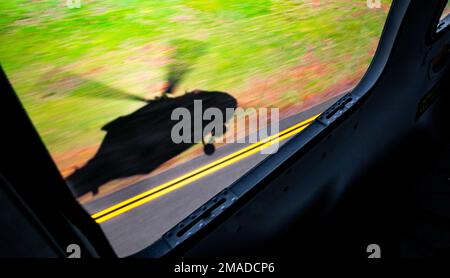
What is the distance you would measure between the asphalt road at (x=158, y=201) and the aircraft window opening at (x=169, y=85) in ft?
0.05

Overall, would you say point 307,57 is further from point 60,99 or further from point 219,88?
point 60,99

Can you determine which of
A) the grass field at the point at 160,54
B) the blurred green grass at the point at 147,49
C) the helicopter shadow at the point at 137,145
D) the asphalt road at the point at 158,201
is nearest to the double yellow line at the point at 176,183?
the asphalt road at the point at 158,201

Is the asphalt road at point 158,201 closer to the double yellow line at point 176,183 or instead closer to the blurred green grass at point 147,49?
the double yellow line at point 176,183

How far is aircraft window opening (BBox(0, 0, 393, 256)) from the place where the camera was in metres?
4.48

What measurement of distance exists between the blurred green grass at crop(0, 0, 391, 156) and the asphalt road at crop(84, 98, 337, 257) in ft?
6.26

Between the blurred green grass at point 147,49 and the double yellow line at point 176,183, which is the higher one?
the blurred green grass at point 147,49

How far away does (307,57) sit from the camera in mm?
9133

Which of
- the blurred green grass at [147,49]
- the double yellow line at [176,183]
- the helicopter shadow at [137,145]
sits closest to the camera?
the double yellow line at [176,183]

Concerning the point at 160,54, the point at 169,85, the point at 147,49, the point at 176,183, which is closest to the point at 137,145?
the point at 176,183

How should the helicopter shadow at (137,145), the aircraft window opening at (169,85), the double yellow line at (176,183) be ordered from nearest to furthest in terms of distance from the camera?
the double yellow line at (176,183) < the aircraft window opening at (169,85) < the helicopter shadow at (137,145)

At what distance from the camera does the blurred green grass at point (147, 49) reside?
7.07m

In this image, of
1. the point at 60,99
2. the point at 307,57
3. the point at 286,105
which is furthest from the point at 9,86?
the point at 307,57

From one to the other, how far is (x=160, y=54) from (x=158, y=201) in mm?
5766

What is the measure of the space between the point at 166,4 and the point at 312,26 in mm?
4579
